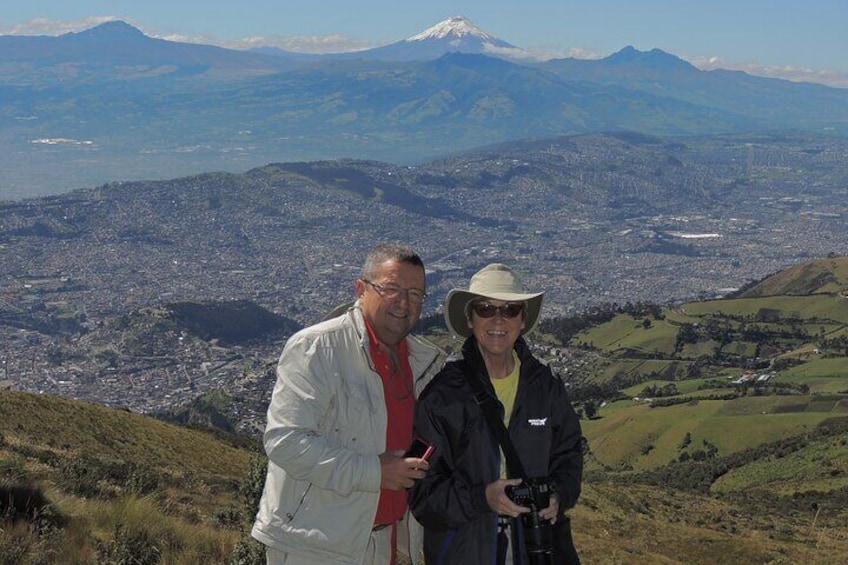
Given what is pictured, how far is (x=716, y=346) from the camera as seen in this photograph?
105 meters

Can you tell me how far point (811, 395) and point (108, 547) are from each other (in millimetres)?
69995

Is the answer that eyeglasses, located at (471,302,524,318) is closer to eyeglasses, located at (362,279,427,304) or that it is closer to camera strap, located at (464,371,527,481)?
eyeglasses, located at (362,279,427,304)

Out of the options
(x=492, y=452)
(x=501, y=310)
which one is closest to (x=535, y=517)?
(x=492, y=452)

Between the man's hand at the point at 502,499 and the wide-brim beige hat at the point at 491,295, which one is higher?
the wide-brim beige hat at the point at 491,295

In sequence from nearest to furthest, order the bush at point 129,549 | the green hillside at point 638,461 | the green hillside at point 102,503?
the bush at point 129,549 → the green hillside at point 102,503 → the green hillside at point 638,461

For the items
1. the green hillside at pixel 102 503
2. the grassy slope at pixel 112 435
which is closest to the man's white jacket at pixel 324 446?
the green hillside at pixel 102 503

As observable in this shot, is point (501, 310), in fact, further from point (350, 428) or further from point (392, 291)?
point (350, 428)

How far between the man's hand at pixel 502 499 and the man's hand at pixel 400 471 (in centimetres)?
36

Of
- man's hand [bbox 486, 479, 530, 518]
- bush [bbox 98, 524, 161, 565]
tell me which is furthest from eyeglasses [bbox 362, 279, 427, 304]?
bush [bbox 98, 524, 161, 565]

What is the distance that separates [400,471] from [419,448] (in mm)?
159

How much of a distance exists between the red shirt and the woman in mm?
265

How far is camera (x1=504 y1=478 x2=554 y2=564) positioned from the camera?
14.1 feet

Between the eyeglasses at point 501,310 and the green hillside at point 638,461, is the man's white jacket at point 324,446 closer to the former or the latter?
the eyeglasses at point 501,310

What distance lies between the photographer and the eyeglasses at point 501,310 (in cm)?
475
